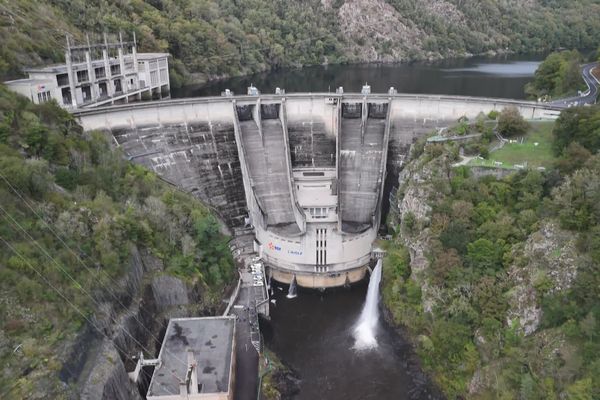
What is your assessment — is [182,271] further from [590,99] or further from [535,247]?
[590,99]

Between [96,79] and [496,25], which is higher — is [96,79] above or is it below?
below

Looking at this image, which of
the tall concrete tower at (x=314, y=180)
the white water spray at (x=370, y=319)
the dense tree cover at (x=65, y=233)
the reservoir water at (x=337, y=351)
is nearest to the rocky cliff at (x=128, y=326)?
the dense tree cover at (x=65, y=233)

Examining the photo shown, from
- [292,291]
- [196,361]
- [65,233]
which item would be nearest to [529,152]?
[292,291]

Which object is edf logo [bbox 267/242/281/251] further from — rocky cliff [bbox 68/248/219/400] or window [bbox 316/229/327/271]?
rocky cliff [bbox 68/248/219/400]

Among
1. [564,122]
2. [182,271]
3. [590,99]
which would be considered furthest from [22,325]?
[590,99]

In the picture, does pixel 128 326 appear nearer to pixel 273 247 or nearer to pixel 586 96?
pixel 273 247

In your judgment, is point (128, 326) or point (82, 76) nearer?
point (128, 326)

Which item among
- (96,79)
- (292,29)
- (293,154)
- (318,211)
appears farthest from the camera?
(292,29)
